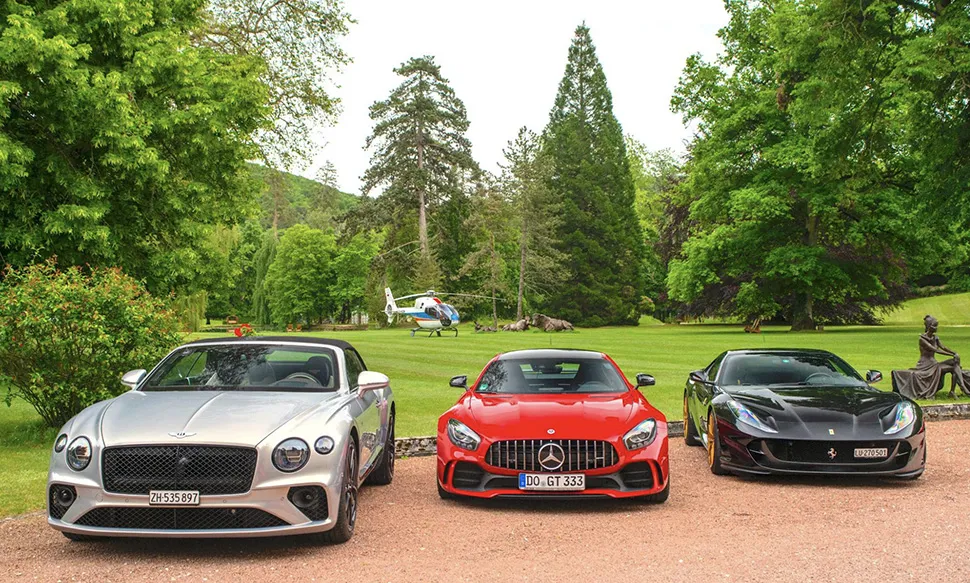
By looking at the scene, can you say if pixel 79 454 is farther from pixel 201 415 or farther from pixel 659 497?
pixel 659 497

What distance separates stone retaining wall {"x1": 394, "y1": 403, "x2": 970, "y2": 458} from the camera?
11555 mm

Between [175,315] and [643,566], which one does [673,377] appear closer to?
[175,315]

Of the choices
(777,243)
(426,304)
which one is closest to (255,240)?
(426,304)

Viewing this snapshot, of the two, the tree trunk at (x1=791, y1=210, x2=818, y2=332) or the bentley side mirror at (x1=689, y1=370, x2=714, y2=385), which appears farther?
the tree trunk at (x1=791, y1=210, x2=818, y2=332)

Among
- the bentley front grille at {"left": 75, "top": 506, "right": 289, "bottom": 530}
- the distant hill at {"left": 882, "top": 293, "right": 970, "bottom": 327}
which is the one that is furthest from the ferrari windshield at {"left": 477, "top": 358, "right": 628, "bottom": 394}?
the distant hill at {"left": 882, "top": 293, "right": 970, "bottom": 327}

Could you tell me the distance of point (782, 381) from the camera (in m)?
10.6

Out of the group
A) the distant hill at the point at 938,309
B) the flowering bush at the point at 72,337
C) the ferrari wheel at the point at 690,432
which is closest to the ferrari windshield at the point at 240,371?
the flowering bush at the point at 72,337

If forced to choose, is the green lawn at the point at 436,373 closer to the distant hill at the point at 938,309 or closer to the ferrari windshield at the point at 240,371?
the ferrari windshield at the point at 240,371

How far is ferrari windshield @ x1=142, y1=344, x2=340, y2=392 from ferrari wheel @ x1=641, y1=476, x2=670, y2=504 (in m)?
3.02

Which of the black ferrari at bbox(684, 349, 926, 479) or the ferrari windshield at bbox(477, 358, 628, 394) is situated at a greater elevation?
the ferrari windshield at bbox(477, 358, 628, 394)

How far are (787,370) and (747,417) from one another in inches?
70.3

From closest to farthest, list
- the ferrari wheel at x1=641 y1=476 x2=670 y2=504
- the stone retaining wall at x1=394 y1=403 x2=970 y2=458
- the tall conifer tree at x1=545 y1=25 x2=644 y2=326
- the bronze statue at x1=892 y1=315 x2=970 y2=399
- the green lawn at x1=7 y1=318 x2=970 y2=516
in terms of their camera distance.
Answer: the ferrari wheel at x1=641 y1=476 x2=670 y2=504 → the green lawn at x1=7 y1=318 x2=970 y2=516 → the stone retaining wall at x1=394 y1=403 x2=970 y2=458 → the bronze statue at x1=892 y1=315 x2=970 y2=399 → the tall conifer tree at x1=545 y1=25 x2=644 y2=326

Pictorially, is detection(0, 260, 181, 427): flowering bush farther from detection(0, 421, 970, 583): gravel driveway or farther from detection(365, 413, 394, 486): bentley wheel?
detection(365, 413, 394, 486): bentley wheel

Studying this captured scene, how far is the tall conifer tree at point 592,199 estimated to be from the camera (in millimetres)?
88250
